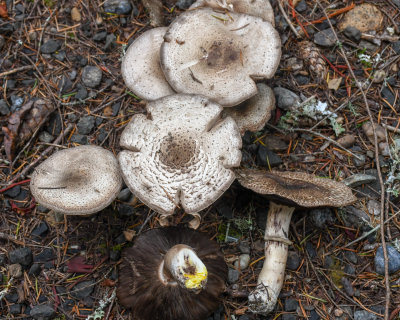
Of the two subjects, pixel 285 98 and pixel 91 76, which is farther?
pixel 91 76

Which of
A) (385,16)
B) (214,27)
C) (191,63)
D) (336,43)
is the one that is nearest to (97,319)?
(191,63)

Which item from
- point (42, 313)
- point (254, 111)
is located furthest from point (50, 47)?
point (42, 313)

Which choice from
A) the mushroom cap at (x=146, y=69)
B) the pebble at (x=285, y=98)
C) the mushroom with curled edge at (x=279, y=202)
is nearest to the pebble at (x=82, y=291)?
the mushroom with curled edge at (x=279, y=202)

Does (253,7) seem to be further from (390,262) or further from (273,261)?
(390,262)

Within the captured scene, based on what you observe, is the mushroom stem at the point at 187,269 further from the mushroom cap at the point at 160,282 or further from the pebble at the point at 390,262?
the pebble at the point at 390,262

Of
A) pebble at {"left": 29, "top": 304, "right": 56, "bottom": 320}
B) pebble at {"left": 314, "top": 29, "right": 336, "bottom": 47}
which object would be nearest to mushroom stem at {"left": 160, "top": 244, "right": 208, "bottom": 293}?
pebble at {"left": 29, "top": 304, "right": 56, "bottom": 320}
